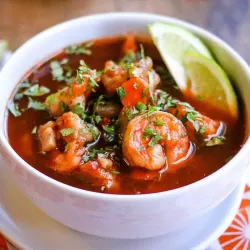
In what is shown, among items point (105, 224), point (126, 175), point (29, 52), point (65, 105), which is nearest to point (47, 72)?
point (29, 52)

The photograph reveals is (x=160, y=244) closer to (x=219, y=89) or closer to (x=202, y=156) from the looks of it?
(x=202, y=156)

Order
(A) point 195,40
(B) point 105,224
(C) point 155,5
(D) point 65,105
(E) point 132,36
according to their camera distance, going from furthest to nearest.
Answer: (C) point 155,5 → (E) point 132,36 → (A) point 195,40 → (D) point 65,105 → (B) point 105,224

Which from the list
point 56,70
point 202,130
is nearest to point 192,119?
point 202,130

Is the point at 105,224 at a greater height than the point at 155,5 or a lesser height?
lesser

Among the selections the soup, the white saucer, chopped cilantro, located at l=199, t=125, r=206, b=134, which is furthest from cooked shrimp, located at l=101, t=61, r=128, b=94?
the white saucer

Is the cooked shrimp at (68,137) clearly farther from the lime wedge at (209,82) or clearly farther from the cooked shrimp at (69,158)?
the lime wedge at (209,82)

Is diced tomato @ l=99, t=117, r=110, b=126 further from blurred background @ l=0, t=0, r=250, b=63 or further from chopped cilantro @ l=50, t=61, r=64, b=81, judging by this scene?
blurred background @ l=0, t=0, r=250, b=63

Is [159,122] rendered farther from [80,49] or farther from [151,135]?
[80,49]
